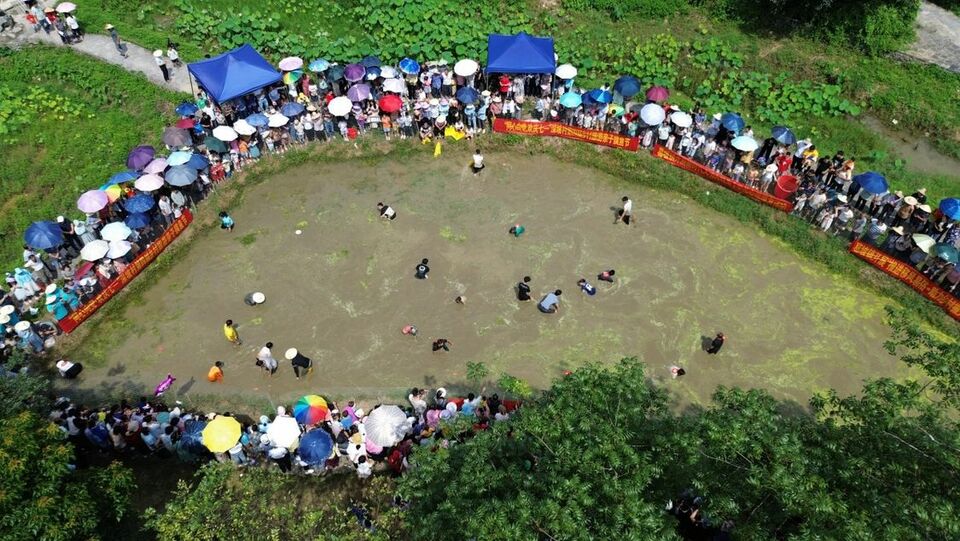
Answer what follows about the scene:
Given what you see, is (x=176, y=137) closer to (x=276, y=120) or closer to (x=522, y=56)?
(x=276, y=120)

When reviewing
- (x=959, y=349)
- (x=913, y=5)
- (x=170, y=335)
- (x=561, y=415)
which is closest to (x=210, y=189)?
(x=170, y=335)

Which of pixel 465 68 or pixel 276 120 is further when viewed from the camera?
pixel 465 68

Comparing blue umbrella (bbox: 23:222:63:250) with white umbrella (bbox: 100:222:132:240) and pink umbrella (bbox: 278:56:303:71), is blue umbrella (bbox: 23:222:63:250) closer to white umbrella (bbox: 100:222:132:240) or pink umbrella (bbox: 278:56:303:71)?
white umbrella (bbox: 100:222:132:240)

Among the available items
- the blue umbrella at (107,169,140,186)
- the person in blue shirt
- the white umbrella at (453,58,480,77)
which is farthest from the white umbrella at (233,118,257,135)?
the person in blue shirt

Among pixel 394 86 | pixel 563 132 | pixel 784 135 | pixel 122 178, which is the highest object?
pixel 784 135

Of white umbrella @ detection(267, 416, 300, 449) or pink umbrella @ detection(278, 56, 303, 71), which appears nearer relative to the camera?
white umbrella @ detection(267, 416, 300, 449)

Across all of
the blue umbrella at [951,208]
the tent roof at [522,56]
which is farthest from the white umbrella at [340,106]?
the blue umbrella at [951,208]

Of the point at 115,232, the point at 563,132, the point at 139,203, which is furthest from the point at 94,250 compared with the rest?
the point at 563,132
